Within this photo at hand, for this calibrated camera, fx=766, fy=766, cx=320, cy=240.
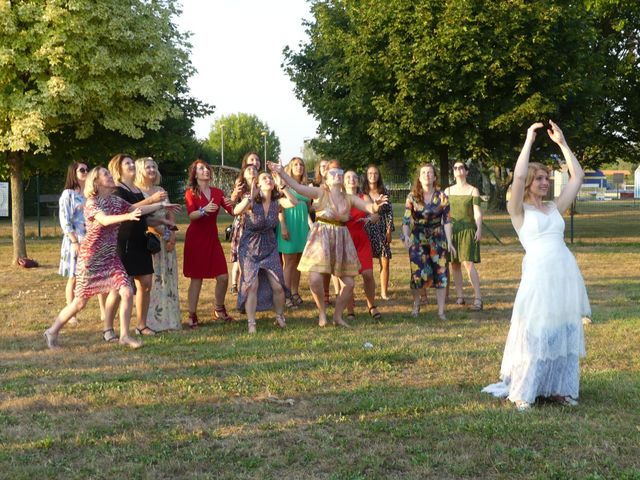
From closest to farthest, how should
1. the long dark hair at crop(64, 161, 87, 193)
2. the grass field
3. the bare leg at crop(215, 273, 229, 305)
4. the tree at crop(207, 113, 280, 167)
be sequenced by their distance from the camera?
the grass field → the bare leg at crop(215, 273, 229, 305) → the long dark hair at crop(64, 161, 87, 193) → the tree at crop(207, 113, 280, 167)

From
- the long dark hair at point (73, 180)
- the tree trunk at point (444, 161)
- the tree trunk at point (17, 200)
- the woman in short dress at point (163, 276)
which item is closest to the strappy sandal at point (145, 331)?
the woman in short dress at point (163, 276)

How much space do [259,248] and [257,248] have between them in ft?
0.08

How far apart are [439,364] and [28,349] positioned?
438 cm

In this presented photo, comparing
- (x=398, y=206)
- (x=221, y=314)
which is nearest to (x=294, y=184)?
(x=221, y=314)

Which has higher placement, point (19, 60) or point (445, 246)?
point (19, 60)

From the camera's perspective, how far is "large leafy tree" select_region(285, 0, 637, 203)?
2022cm

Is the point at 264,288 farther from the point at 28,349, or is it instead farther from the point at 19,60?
the point at 19,60

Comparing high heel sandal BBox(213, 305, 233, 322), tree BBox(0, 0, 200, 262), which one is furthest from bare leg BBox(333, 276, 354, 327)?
tree BBox(0, 0, 200, 262)

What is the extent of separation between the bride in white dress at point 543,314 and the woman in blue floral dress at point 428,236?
398 cm

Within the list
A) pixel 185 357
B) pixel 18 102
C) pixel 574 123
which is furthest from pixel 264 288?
pixel 574 123

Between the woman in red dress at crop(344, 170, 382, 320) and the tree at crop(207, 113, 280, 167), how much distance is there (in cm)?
9098

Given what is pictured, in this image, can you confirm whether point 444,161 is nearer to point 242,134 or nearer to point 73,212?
point 73,212

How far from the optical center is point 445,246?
32.8ft

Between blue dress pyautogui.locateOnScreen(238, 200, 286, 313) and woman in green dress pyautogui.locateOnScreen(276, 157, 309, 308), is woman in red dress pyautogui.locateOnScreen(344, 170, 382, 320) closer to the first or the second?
woman in green dress pyautogui.locateOnScreen(276, 157, 309, 308)
